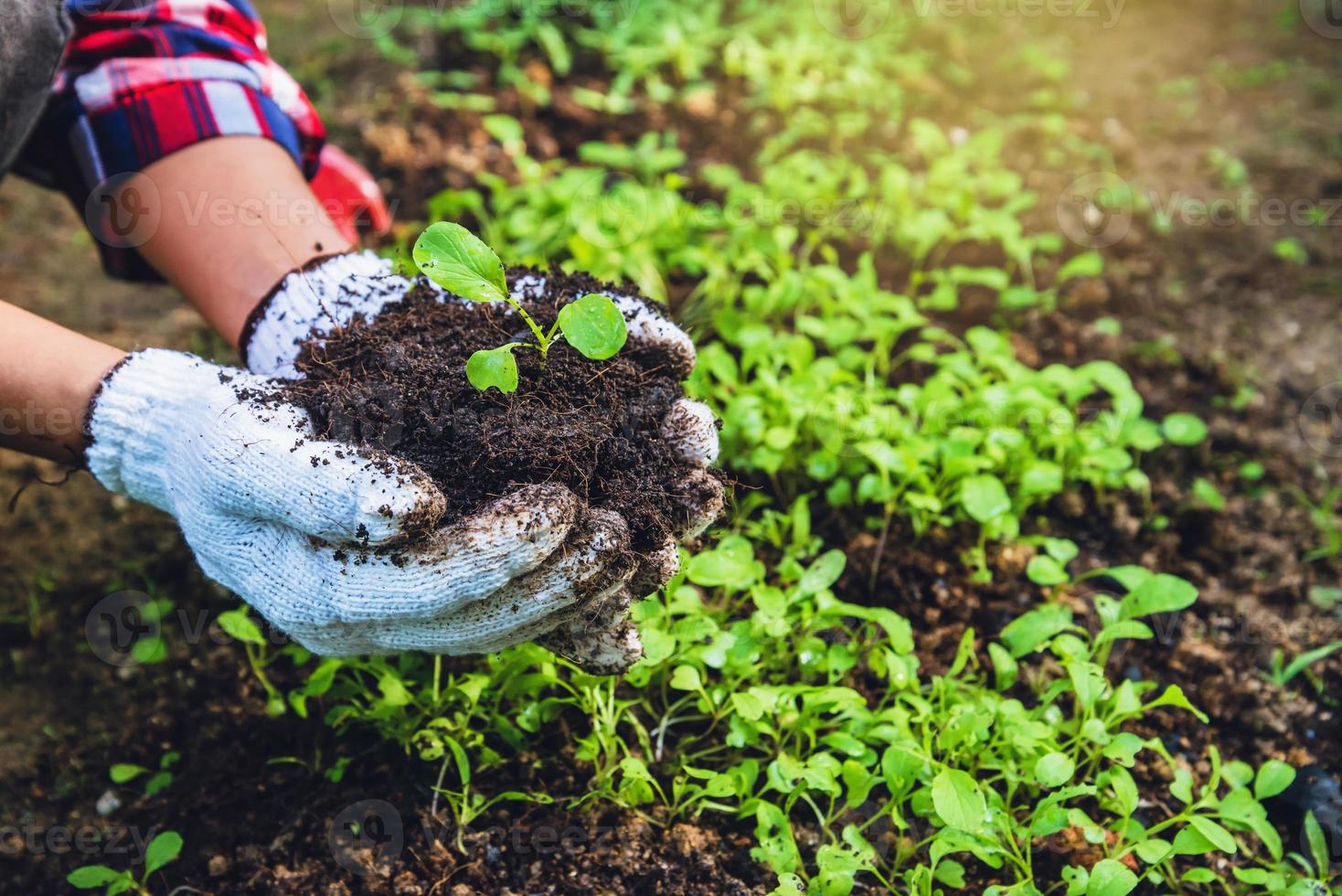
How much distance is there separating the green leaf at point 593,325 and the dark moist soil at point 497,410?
0.40 feet

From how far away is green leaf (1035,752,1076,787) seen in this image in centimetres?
148

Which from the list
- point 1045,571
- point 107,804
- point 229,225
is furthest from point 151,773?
point 1045,571

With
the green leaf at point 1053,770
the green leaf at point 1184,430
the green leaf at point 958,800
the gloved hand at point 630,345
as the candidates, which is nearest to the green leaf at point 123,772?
the gloved hand at point 630,345

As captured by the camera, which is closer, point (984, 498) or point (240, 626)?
point (240, 626)

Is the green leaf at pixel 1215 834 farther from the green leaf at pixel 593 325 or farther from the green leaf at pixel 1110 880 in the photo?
the green leaf at pixel 593 325

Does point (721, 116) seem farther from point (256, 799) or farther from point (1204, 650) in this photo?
point (256, 799)

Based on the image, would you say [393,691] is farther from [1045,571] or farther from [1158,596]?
[1158,596]

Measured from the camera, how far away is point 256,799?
1701 mm

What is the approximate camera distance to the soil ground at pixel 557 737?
63.3 inches

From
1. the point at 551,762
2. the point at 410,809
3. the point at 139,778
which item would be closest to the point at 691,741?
the point at 551,762

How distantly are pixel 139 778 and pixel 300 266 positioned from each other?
38.0 inches

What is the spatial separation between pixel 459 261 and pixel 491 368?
161 mm

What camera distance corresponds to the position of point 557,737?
5.65 ft

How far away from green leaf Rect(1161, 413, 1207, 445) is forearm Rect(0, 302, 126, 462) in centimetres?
203
